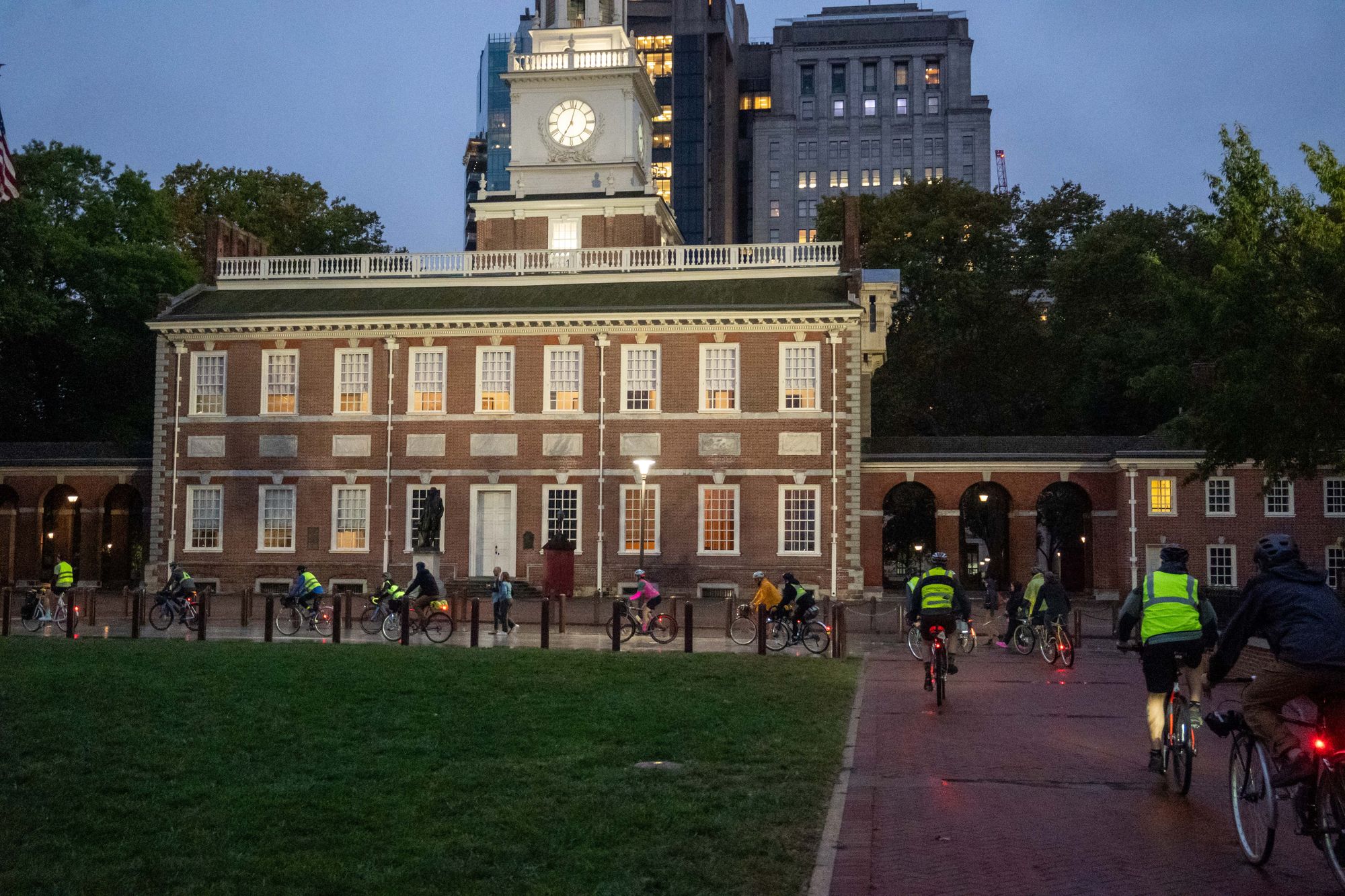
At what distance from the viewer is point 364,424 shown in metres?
42.2

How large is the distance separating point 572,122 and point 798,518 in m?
18.6

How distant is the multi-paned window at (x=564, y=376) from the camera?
41625 millimetres

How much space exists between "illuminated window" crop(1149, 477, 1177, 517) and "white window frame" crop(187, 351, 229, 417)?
29872 mm

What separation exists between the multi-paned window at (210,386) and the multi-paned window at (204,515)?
259cm

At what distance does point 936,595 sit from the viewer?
17250 millimetres

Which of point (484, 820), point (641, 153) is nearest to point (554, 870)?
point (484, 820)

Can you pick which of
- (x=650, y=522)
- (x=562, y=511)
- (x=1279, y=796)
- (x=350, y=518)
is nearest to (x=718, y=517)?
(x=650, y=522)

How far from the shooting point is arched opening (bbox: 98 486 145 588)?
155 ft

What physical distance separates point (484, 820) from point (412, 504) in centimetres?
3366

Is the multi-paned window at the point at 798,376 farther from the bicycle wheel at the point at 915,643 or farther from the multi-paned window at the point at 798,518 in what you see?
the bicycle wheel at the point at 915,643

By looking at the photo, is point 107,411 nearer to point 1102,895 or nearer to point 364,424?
point 364,424

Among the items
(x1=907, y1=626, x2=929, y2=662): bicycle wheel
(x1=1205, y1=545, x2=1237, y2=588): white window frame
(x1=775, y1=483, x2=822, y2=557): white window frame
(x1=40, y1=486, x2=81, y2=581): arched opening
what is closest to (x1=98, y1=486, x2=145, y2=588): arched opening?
(x1=40, y1=486, x2=81, y2=581): arched opening

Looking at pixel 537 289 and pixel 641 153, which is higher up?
pixel 641 153

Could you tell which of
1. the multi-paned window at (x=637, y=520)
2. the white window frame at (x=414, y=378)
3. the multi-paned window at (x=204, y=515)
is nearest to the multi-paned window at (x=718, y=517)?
the multi-paned window at (x=637, y=520)
